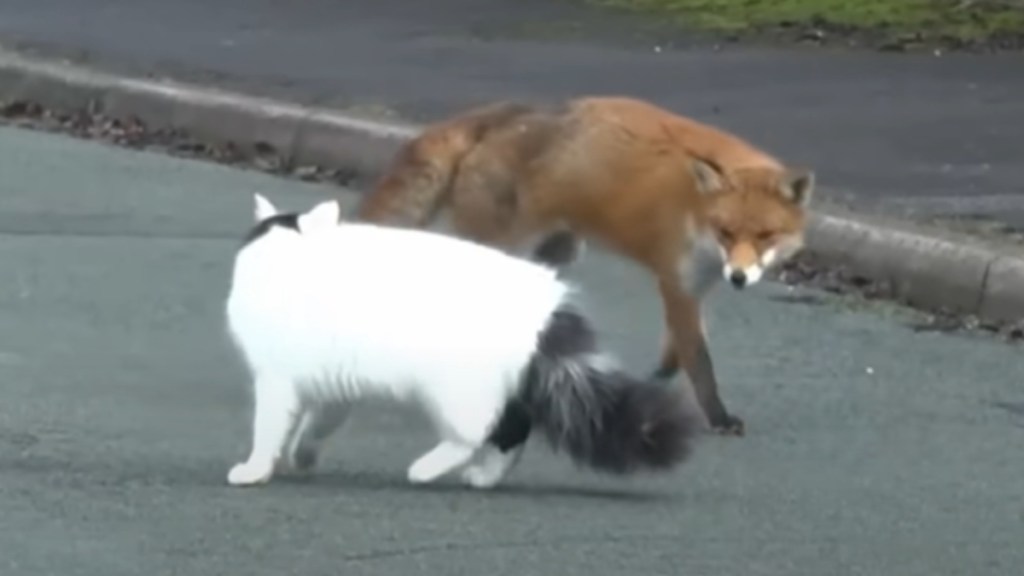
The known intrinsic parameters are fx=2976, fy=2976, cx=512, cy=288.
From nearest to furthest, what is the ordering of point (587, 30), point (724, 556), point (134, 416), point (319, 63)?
1. point (724, 556)
2. point (134, 416)
3. point (319, 63)
4. point (587, 30)

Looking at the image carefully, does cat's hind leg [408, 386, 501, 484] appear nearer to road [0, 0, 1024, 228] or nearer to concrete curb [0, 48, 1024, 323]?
concrete curb [0, 48, 1024, 323]

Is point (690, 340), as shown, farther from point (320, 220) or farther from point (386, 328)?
point (386, 328)

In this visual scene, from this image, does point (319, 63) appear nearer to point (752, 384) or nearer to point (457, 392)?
point (752, 384)

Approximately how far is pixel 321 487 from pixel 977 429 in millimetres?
1933

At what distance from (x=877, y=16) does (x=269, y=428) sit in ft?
32.6

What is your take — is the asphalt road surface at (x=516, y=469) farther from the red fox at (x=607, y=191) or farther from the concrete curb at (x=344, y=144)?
the red fox at (x=607, y=191)

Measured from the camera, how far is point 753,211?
7.98 meters

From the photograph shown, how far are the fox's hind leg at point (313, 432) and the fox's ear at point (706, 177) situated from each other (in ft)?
4.46

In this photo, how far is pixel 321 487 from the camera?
23.2ft

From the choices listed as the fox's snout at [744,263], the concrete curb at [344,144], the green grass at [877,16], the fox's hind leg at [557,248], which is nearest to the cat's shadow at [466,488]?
the fox's snout at [744,263]

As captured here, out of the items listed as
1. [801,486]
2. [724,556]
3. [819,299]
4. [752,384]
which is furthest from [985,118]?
[724,556]

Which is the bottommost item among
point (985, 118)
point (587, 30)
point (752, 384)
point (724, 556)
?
point (587, 30)

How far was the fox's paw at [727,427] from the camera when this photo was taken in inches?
312

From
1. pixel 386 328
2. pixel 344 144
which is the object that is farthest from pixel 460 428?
pixel 344 144
